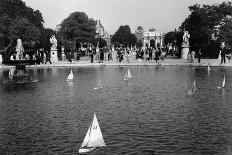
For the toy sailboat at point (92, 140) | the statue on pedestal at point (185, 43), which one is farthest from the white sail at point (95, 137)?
the statue on pedestal at point (185, 43)

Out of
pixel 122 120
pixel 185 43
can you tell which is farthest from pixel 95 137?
pixel 185 43

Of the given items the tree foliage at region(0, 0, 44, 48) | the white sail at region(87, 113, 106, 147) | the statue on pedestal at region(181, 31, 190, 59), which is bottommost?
the white sail at region(87, 113, 106, 147)

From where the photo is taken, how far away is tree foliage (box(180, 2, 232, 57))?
2470 inches

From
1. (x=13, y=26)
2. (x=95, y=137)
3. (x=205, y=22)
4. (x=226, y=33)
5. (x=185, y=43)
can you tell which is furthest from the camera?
(x=205, y=22)

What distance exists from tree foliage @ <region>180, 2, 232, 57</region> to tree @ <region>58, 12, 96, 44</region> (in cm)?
3605

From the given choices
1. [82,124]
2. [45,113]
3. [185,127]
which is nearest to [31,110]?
[45,113]

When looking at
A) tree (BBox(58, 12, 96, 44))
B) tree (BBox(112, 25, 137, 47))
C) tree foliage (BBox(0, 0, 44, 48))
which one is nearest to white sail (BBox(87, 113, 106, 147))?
tree foliage (BBox(0, 0, 44, 48))

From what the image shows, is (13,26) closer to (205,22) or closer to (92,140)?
(205,22)

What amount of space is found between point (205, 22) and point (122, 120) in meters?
51.9

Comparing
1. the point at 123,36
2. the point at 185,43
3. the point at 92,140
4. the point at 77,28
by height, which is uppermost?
the point at 123,36

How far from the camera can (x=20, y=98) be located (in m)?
20.1

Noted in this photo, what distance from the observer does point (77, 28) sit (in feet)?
319

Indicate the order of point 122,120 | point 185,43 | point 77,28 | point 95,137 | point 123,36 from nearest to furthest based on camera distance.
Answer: point 95,137, point 122,120, point 185,43, point 77,28, point 123,36

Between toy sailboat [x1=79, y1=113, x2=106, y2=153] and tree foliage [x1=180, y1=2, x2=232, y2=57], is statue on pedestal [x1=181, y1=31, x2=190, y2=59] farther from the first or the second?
toy sailboat [x1=79, y1=113, x2=106, y2=153]
